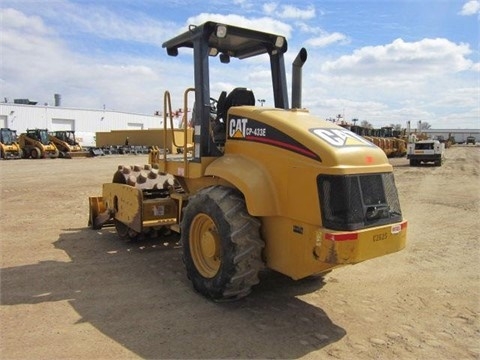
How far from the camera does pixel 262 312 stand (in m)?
4.31

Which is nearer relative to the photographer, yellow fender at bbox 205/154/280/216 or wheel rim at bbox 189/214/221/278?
yellow fender at bbox 205/154/280/216

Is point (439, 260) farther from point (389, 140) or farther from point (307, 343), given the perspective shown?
point (389, 140)

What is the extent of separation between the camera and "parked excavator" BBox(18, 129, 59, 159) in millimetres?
32000

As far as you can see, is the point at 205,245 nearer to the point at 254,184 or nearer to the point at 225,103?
the point at 254,184

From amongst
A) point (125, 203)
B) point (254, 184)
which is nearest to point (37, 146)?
point (125, 203)

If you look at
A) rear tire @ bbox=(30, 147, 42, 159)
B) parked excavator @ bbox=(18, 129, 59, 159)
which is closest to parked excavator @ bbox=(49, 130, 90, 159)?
parked excavator @ bbox=(18, 129, 59, 159)

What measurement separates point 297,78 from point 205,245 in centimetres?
211

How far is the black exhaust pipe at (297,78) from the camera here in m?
4.71

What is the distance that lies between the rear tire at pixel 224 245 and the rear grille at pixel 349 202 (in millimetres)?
779

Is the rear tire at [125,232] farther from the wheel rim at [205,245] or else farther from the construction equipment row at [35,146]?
the construction equipment row at [35,146]

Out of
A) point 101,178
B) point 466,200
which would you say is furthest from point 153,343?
point 101,178

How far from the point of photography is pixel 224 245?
4176 millimetres

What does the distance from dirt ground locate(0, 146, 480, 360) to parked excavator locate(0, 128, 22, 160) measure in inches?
1088

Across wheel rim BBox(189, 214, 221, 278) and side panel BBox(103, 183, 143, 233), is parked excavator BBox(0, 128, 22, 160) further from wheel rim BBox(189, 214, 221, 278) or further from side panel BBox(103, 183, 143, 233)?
wheel rim BBox(189, 214, 221, 278)
